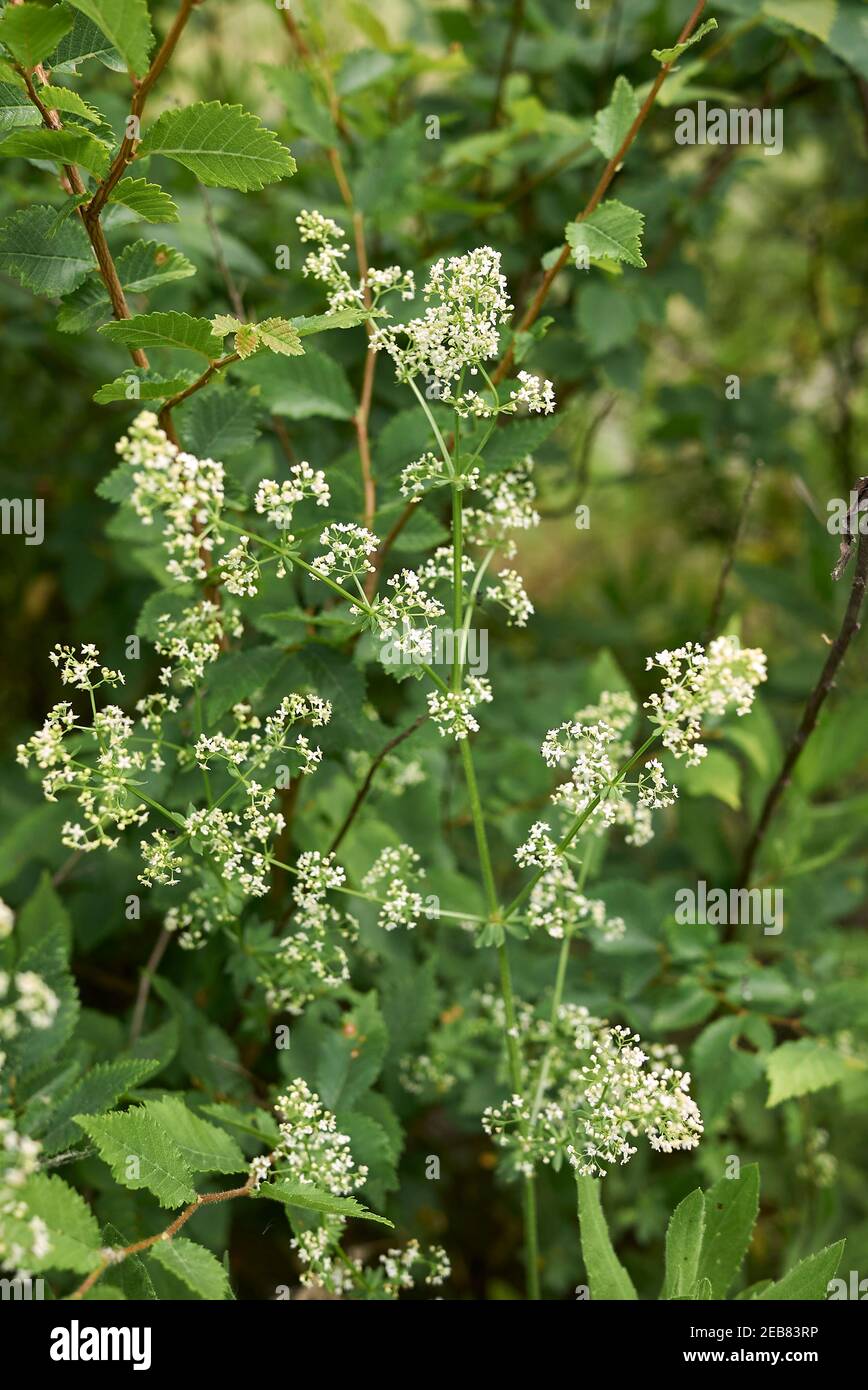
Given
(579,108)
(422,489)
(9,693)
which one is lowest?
(422,489)

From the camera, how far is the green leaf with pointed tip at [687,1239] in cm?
128

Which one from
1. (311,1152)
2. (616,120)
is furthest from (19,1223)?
(616,120)

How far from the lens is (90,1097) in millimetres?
1320

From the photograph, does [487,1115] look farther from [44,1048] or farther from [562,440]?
[562,440]

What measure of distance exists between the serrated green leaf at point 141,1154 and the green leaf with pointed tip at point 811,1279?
702mm

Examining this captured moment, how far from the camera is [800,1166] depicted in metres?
1.90

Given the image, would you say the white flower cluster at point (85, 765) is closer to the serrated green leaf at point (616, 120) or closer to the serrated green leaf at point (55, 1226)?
the serrated green leaf at point (55, 1226)

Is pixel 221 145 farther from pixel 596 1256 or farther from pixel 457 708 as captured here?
pixel 596 1256

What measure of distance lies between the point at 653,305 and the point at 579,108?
20.3 inches

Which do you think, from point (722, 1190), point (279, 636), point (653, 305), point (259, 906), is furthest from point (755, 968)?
point (653, 305)

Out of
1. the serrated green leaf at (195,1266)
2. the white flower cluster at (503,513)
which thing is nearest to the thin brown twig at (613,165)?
the white flower cluster at (503,513)

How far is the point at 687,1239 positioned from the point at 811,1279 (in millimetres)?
152

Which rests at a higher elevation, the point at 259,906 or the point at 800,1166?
the point at 259,906

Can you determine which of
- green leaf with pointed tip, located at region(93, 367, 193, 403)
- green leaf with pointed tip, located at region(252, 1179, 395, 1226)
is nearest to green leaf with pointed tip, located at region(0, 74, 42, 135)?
green leaf with pointed tip, located at region(93, 367, 193, 403)
